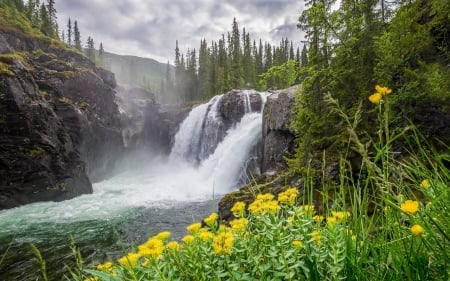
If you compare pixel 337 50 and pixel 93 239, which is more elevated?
pixel 337 50

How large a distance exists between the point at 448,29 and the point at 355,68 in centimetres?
203

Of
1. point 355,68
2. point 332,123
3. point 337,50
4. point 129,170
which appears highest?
point 337,50

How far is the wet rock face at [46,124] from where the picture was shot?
1555 centimetres

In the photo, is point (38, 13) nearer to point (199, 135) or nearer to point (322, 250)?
point (199, 135)

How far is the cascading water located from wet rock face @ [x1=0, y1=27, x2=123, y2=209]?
1377 millimetres

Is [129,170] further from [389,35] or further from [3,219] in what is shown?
[389,35]

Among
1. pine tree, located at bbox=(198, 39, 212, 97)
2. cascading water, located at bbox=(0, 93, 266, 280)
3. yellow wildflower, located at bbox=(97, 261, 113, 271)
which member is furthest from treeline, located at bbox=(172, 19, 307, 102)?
yellow wildflower, located at bbox=(97, 261, 113, 271)

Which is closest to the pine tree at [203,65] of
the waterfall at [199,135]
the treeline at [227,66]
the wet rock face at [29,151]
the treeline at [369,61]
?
the treeline at [227,66]

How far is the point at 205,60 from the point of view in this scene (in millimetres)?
60375

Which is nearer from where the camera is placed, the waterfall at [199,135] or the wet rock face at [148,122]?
the waterfall at [199,135]

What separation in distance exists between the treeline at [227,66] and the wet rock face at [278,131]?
71.1 feet

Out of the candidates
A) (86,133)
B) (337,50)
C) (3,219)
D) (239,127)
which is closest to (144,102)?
(86,133)

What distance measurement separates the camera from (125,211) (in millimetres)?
13578

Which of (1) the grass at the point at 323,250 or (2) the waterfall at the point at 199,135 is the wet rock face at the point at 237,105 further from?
(1) the grass at the point at 323,250
